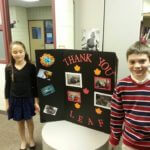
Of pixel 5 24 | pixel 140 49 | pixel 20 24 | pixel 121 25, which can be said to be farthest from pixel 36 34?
pixel 140 49

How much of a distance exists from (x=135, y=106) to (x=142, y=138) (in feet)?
Result: 0.61

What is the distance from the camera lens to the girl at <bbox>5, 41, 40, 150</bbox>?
1655 mm

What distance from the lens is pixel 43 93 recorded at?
5.00 feet

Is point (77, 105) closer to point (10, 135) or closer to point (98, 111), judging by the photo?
point (98, 111)

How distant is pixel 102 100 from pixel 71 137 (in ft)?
1.18

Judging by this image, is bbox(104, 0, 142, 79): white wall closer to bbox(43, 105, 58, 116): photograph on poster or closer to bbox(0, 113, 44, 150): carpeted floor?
bbox(43, 105, 58, 116): photograph on poster

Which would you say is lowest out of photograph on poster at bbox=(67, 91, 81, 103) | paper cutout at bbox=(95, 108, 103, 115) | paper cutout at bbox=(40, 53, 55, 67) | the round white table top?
the round white table top

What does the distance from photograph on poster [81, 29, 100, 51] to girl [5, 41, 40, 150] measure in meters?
0.64

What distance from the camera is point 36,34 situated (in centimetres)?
685

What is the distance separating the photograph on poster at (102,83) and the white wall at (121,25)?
2.36ft

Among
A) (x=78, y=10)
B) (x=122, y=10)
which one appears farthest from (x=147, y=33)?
(x=78, y=10)

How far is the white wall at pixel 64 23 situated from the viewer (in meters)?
1.88

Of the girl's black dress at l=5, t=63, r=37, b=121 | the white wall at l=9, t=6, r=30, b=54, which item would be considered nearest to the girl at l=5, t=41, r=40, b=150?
the girl's black dress at l=5, t=63, r=37, b=121

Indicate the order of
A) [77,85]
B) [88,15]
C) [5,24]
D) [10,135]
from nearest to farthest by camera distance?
[77,85]
[88,15]
[10,135]
[5,24]
